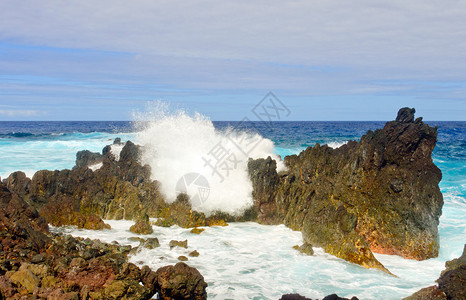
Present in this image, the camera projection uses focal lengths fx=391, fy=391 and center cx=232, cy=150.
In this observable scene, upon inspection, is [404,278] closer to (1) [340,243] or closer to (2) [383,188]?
(1) [340,243]

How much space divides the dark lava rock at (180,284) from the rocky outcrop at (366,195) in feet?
14.5

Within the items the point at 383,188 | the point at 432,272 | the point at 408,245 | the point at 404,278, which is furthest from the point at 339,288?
the point at 383,188

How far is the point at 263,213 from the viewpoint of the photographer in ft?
43.4

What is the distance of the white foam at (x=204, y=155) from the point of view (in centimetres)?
1352

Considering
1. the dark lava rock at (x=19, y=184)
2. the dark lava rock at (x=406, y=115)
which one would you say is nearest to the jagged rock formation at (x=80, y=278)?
the dark lava rock at (x=19, y=184)

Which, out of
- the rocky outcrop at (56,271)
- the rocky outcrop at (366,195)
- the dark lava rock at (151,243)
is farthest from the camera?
the rocky outcrop at (366,195)

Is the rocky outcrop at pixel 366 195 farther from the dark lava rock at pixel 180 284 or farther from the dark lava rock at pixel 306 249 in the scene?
the dark lava rock at pixel 180 284

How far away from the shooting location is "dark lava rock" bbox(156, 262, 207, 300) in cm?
658

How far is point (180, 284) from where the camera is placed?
21.5ft

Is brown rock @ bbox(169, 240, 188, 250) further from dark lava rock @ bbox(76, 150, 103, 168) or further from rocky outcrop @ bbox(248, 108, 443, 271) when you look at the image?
dark lava rock @ bbox(76, 150, 103, 168)

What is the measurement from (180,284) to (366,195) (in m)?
7.22

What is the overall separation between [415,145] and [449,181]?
47.6ft

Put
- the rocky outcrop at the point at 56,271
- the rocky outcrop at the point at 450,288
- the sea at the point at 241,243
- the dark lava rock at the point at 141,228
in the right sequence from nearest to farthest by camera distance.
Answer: the rocky outcrop at the point at 450,288, the rocky outcrop at the point at 56,271, the sea at the point at 241,243, the dark lava rock at the point at 141,228

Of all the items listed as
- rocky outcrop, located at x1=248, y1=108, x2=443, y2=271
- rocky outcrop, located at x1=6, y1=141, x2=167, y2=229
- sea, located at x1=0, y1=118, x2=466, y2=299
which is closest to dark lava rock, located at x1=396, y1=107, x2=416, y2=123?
rocky outcrop, located at x1=248, y1=108, x2=443, y2=271
